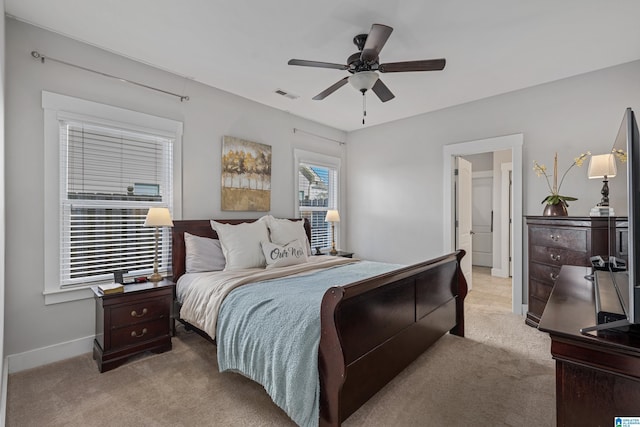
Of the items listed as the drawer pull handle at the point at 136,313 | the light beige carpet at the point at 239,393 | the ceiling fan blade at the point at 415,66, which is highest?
the ceiling fan blade at the point at 415,66

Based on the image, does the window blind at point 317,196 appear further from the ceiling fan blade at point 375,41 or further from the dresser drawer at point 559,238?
the dresser drawer at point 559,238

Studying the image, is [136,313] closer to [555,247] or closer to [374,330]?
[374,330]

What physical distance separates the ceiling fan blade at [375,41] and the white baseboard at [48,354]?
3.43 meters

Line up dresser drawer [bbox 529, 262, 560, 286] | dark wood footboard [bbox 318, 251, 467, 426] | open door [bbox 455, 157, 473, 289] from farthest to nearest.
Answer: open door [bbox 455, 157, 473, 289], dresser drawer [bbox 529, 262, 560, 286], dark wood footboard [bbox 318, 251, 467, 426]

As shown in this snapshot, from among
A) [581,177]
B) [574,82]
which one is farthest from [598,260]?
[574,82]

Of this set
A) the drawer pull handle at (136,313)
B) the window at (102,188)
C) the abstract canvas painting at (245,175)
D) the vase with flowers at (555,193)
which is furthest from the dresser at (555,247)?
the window at (102,188)

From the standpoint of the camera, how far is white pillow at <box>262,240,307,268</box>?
10.5 feet

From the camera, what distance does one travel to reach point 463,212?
4605 mm

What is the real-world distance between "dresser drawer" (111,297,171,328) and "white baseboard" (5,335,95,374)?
22.0 inches

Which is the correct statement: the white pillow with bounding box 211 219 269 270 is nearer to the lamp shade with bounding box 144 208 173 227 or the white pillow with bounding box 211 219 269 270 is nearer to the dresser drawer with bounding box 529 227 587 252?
the lamp shade with bounding box 144 208 173 227

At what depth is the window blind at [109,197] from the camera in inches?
105

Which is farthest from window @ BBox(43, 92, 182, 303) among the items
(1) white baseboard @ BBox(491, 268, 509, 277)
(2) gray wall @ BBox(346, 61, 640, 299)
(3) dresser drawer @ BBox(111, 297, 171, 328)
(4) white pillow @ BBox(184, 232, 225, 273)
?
(1) white baseboard @ BBox(491, 268, 509, 277)

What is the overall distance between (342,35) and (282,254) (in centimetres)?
218

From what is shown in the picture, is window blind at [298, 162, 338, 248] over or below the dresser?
over
